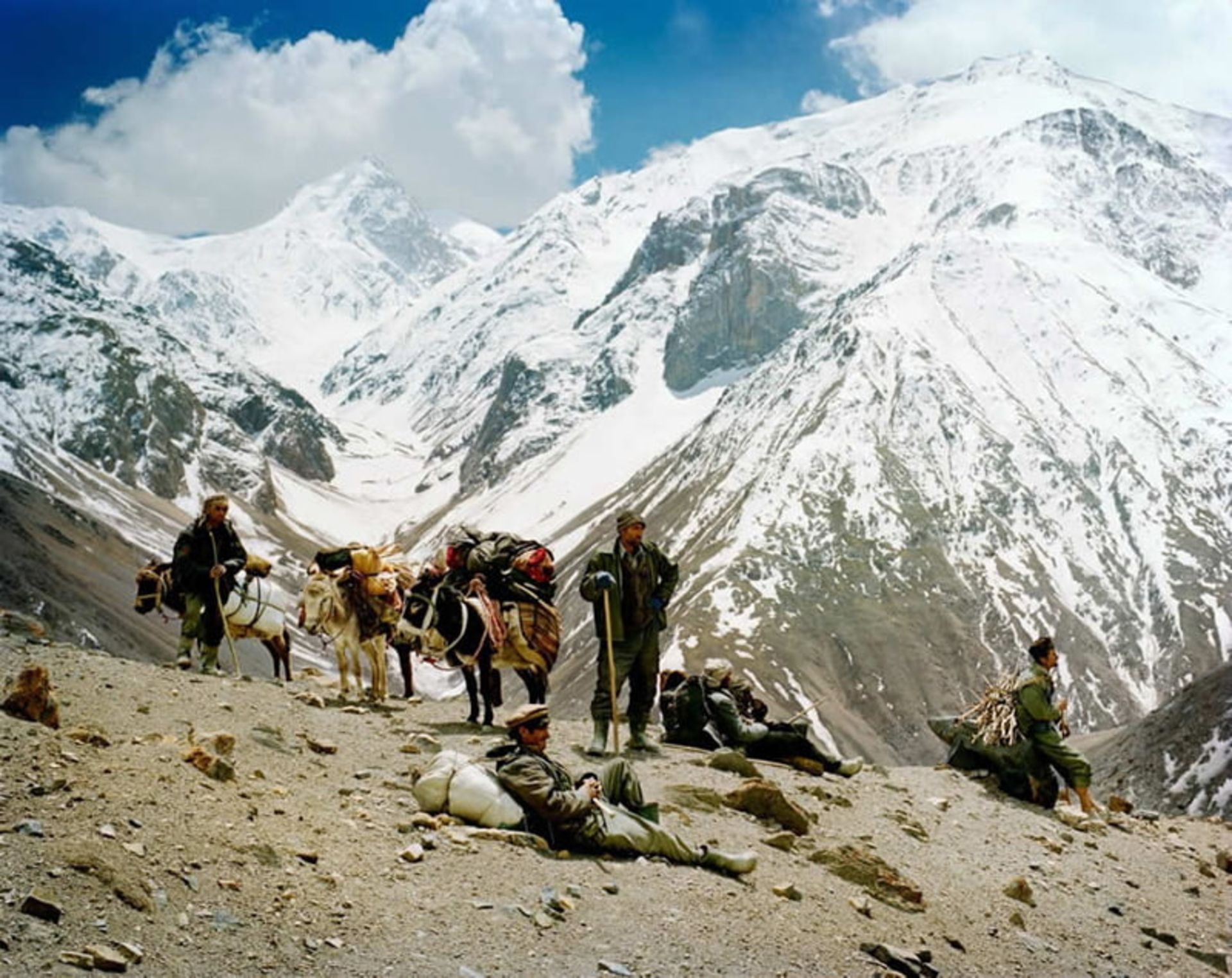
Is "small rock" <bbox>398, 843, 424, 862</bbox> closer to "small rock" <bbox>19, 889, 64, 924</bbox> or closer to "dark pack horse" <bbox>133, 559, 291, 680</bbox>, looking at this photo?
"small rock" <bbox>19, 889, 64, 924</bbox>

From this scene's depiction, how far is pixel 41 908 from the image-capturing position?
761cm

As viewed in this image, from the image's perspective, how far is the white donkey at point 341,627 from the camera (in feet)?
62.2

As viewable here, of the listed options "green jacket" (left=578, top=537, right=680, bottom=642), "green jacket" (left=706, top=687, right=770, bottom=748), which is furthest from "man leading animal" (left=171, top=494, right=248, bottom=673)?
"green jacket" (left=706, top=687, right=770, bottom=748)

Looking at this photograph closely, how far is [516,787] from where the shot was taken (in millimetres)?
11406

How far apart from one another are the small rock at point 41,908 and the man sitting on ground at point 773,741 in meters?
11.6

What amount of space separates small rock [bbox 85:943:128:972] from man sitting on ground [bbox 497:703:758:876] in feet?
14.8

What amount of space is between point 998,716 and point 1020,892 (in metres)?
6.09

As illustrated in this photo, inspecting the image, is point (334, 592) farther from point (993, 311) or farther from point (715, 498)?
point (993, 311)

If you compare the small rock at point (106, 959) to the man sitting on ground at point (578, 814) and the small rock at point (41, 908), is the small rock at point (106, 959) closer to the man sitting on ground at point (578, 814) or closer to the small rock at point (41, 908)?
the small rock at point (41, 908)

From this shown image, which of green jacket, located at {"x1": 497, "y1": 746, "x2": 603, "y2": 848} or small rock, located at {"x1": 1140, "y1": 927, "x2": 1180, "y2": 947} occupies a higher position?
small rock, located at {"x1": 1140, "y1": 927, "x2": 1180, "y2": 947}

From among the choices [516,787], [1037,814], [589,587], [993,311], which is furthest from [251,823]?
[993,311]

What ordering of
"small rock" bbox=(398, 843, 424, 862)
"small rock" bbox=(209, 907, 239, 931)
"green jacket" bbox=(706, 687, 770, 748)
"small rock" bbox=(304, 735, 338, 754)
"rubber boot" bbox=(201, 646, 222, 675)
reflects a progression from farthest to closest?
"rubber boot" bbox=(201, 646, 222, 675)
"green jacket" bbox=(706, 687, 770, 748)
"small rock" bbox=(304, 735, 338, 754)
"small rock" bbox=(398, 843, 424, 862)
"small rock" bbox=(209, 907, 239, 931)

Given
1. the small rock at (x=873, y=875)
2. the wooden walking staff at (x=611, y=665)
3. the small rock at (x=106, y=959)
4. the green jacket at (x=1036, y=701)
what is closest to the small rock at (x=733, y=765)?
the wooden walking staff at (x=611, y=665)

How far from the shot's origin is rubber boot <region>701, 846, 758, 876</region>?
11.7 m
